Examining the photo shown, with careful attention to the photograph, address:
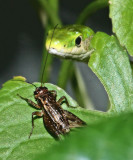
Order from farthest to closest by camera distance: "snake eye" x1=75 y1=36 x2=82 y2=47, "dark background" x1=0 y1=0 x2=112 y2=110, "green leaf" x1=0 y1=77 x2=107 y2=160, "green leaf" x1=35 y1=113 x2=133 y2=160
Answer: "dark background" x1=0 y1=0 x2=112 y2=110 → "snake eye" x1=75 y1=36 x2=82 y2=47 → "green leaf" x1=0 y1=77 x2=107 y2=160 → "green leaf" x1=35 y1=113 x2=133 y2=160

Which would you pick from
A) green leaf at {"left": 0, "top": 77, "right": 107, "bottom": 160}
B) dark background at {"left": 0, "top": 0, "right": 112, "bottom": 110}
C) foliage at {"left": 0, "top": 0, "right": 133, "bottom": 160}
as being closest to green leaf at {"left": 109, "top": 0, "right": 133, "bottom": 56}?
foliage at {"left": 0, "top": 0, "right": 133, "bottom": 160}

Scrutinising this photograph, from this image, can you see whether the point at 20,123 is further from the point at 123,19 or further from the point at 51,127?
the point at 123,19

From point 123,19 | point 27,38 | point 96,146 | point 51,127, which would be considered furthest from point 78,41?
point 27,38

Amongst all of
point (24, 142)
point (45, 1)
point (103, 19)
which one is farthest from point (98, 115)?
point (103, 19)

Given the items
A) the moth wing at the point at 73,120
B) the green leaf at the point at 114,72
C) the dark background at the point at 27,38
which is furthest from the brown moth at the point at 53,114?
the dark background at the point at 27,38

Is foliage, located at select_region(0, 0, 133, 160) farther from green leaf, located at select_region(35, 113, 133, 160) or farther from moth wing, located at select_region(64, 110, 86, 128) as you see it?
green leaf, located at select_region(35, 113, 133, 160)

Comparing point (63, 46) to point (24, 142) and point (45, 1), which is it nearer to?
point (45, 1)

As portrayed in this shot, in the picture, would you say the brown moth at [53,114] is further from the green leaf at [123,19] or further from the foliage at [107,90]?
the green leaf at [123,19]
